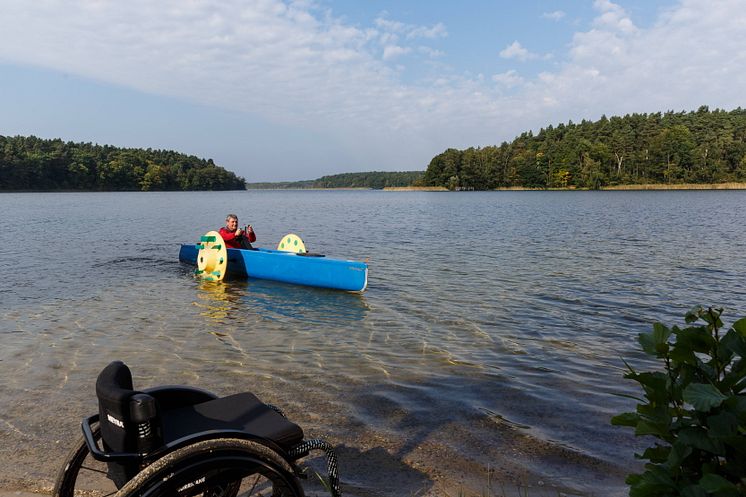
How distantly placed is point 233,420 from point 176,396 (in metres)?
0.48

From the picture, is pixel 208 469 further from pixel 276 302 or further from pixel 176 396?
pixel 276 302

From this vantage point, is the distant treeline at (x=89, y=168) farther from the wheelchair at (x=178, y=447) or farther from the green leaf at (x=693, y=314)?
the green leaf at (x=693, y=314)

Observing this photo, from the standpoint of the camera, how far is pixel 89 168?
11556 centimetres

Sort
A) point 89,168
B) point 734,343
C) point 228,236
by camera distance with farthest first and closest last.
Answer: point 89,168 < point 228,236 < point 734,343

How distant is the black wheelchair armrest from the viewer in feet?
9.83

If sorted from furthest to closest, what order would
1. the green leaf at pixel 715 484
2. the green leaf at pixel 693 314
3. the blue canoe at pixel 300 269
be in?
the blue canoe at pixel 300 269, the green leaf at pixel 693 314, the green leaf at pixel 715 484

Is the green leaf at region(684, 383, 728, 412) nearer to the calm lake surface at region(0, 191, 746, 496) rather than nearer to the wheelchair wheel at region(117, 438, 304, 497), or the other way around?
the wheelchair wheel at region(117, 438, 304, 497)

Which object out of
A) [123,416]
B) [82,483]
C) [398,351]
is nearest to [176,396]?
[123,416]

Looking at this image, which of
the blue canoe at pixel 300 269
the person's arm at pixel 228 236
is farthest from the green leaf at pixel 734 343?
the person's arm at pixel 228 236

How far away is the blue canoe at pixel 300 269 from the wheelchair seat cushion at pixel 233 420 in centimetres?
867

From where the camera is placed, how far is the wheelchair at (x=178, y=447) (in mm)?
2242

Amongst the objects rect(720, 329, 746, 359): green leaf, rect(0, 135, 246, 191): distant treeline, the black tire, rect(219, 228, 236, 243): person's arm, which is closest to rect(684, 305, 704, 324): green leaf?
rect(720, 329, 746, 359): green leaf

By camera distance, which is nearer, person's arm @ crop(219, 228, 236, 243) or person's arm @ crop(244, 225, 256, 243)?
person's arm @ crop(219, 228, 236, 243)

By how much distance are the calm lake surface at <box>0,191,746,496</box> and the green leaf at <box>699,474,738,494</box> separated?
97.1 inches
